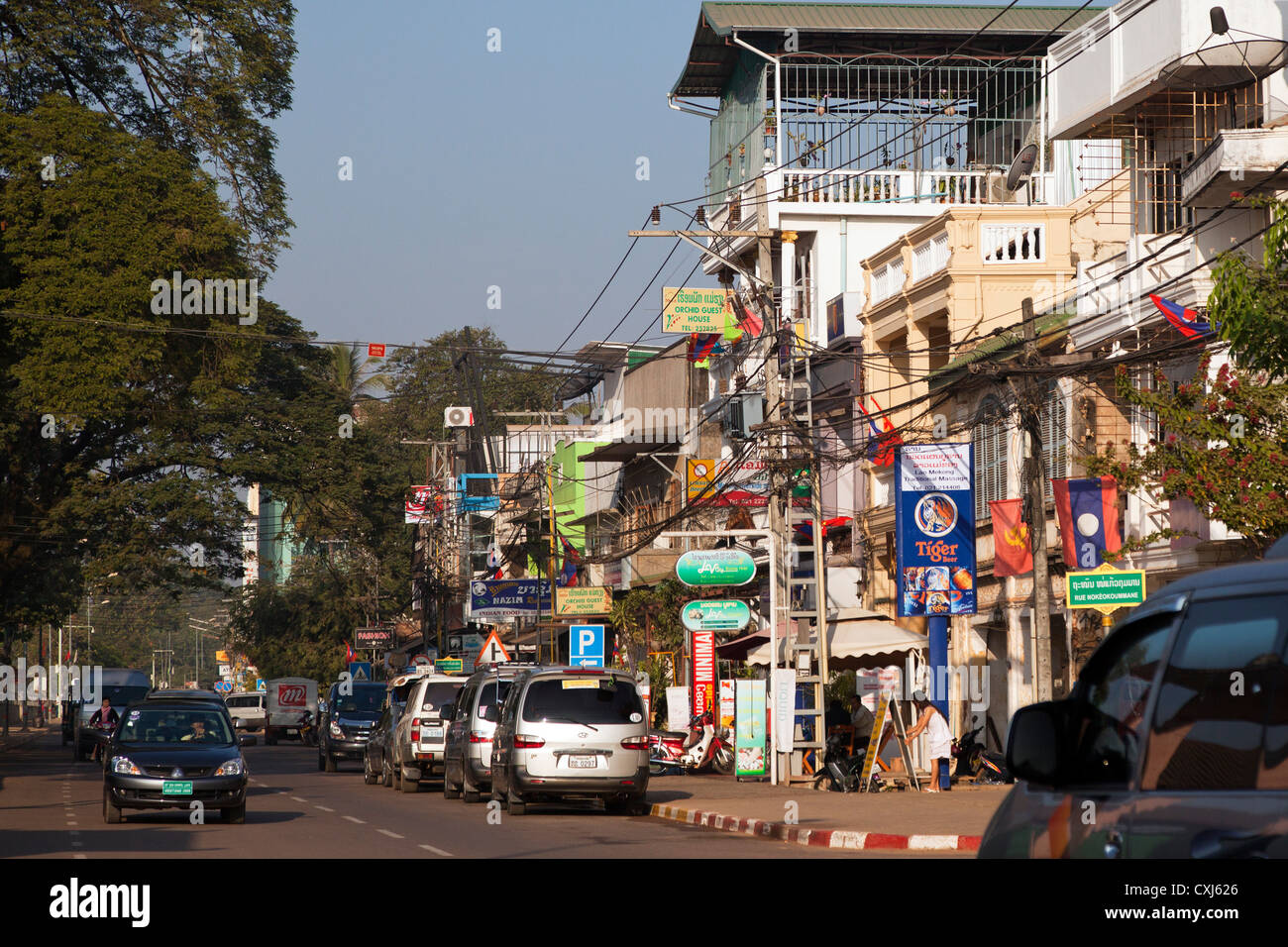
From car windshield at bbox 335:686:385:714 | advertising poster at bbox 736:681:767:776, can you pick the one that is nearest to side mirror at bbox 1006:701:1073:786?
advertising poster at bbox 736:681:767:776

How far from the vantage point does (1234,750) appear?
15.6 ft

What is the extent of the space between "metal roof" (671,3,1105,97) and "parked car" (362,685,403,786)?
20332 millimetres

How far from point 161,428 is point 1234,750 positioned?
3700 centimetres

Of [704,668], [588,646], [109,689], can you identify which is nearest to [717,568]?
[704,668]

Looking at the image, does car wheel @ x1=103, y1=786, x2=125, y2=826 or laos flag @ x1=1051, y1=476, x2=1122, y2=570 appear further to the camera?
laos flag @ x1=1051, y1=476, x2=1122, y2=570

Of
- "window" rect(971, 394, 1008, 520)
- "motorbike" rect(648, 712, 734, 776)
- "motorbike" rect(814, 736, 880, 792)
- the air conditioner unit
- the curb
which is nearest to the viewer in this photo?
the curb

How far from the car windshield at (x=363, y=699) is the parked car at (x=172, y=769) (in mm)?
22952

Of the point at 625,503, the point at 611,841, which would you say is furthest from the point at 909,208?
the point at 611,841

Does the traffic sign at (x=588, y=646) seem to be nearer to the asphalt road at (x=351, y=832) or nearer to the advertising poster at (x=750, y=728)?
the asphalt road at (x=351, y=832)

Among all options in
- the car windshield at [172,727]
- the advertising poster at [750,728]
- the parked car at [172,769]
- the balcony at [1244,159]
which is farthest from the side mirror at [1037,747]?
the advertising poster at [750,728]

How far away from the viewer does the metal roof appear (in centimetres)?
4341

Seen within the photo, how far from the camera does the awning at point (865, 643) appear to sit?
28.7m

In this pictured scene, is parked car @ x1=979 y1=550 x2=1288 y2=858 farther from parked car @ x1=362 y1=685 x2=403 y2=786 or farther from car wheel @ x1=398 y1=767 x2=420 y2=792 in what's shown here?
parked car @ x1=362 y1=685 x2=403 y2=786
